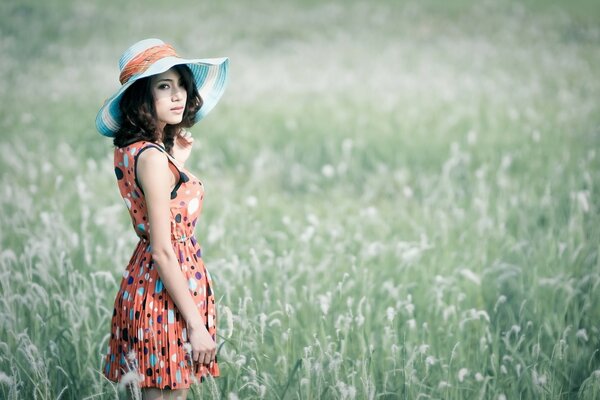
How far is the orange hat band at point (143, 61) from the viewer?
3.18 meters

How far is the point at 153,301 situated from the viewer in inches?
122

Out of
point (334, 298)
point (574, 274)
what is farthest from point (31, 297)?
point (574, 274)

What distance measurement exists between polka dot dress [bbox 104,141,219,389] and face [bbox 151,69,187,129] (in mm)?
208

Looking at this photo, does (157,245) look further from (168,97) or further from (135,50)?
(135,50)

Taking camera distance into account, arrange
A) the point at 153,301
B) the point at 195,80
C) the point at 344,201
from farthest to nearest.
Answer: the point at 344,201 → the point at 195,80 → the point at 153,301

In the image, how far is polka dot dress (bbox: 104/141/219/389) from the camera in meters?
3.11

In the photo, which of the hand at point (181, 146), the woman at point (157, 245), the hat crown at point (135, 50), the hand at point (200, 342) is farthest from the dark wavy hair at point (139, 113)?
the hand at point (200, 342)

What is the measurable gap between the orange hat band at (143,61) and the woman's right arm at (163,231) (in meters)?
0.38

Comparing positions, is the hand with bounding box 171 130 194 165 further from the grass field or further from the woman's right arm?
the grass field

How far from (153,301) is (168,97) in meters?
0.86

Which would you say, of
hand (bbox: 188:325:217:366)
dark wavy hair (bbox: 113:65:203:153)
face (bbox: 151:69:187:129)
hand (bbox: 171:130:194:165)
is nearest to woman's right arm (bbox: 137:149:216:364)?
hand (bbox: 188:325:217:366)

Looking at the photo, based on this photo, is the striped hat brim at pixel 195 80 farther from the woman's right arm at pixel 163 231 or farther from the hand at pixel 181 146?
the woman's right arm at pixel 163 231

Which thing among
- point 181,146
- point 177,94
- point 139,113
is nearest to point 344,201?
point 181,146

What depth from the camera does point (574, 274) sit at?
5.37 m
